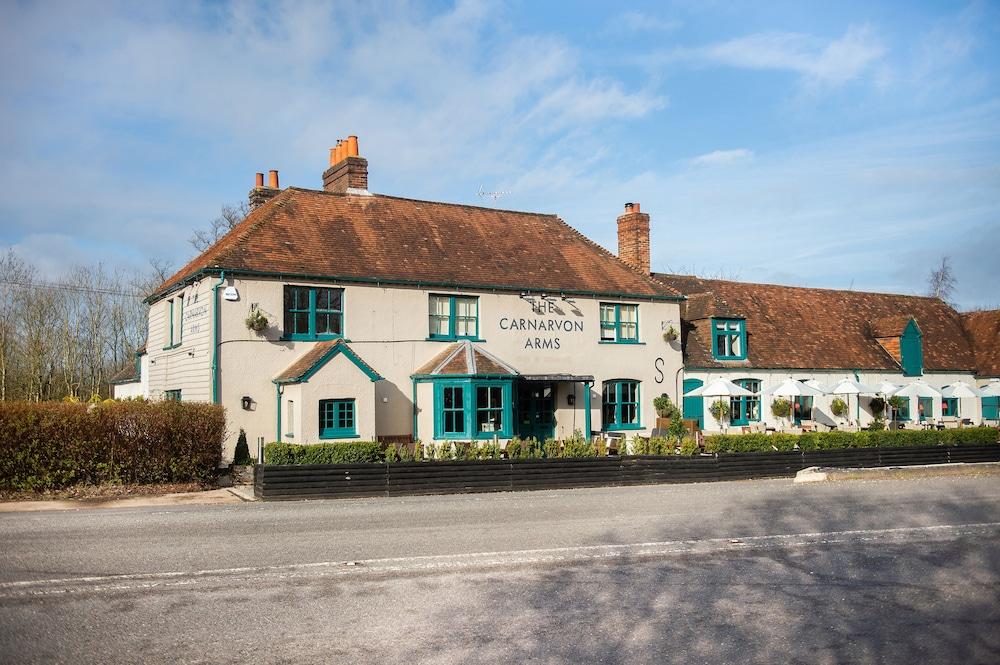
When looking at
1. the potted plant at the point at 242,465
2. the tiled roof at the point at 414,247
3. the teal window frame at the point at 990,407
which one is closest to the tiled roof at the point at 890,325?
the teal window frame at the point at 990,407

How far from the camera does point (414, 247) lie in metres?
28.2

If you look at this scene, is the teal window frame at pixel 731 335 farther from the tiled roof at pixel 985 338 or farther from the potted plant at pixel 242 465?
the potted plant at pixel 242 465

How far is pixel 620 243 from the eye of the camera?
113ft

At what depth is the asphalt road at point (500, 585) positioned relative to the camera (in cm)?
798

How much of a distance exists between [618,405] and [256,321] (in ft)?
40.8

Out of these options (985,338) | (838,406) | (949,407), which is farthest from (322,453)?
(985,338)

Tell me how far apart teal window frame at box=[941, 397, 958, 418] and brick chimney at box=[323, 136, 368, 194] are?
25.5 metres

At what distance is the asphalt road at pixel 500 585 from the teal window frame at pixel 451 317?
10.3 meters

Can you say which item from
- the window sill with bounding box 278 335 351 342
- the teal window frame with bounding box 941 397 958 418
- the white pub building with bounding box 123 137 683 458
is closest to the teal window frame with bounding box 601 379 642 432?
the white pub building with bounding box 123 137 683 458

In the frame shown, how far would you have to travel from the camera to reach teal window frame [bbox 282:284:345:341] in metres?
24.7

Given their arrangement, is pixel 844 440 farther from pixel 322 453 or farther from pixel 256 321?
pixel 256 321

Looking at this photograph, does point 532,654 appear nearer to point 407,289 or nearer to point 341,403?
point 341,403

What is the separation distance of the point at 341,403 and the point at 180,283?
20.7 feet

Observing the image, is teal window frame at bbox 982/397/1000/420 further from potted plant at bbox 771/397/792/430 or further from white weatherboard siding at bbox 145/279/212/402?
white weatherboard siding at bbox 145/279/212/402
